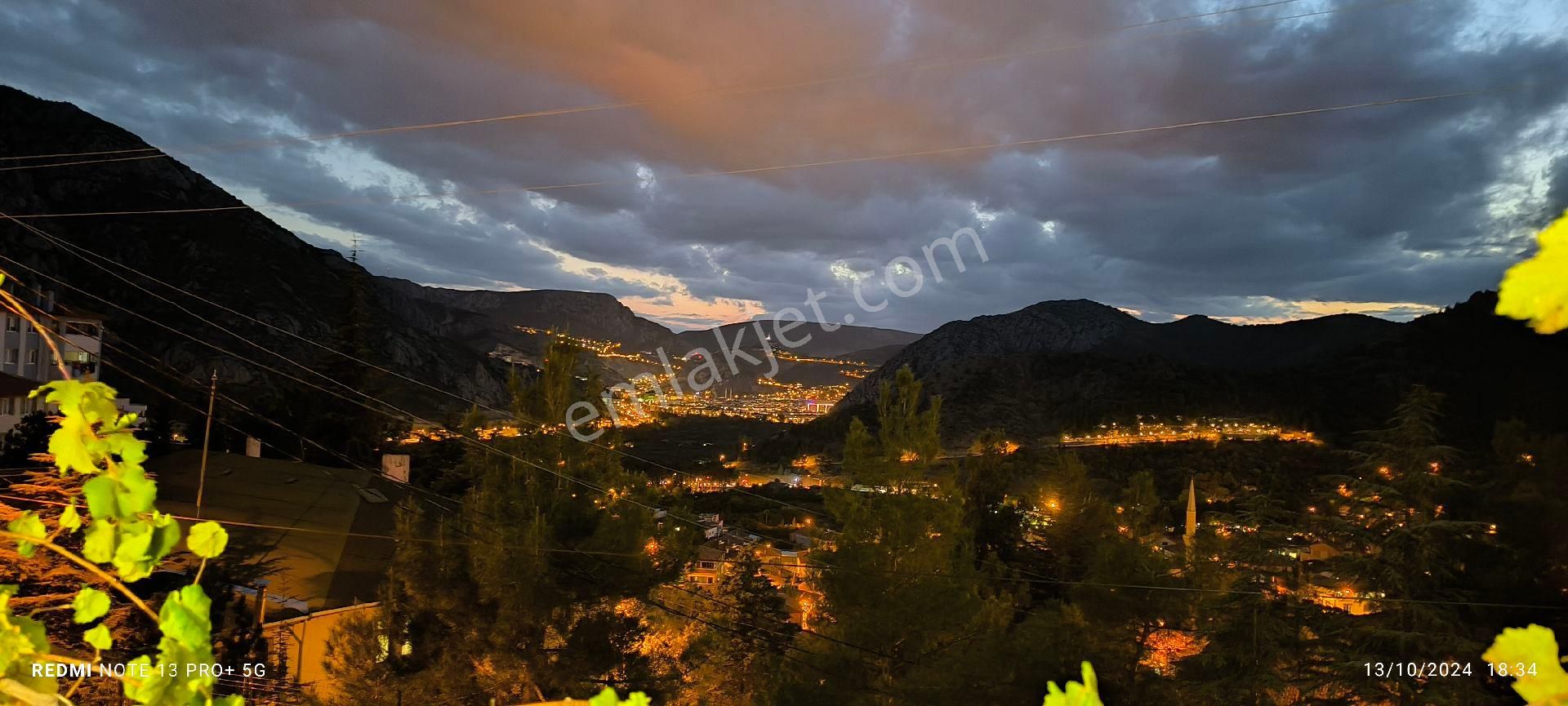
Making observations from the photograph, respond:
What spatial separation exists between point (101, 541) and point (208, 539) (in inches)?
9.9

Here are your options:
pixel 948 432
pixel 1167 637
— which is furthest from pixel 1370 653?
pixel 948 432

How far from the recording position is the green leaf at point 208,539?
1347 mm

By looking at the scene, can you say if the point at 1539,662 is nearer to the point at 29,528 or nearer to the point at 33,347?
the point at 29,528

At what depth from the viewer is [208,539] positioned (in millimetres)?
1448

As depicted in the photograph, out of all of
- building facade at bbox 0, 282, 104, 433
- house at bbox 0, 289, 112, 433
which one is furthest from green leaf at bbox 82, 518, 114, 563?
house at bbox 0, 289, 112, 433

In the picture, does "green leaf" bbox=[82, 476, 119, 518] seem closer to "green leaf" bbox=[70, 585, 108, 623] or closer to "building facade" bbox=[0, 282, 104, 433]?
"green leaf" bbox=[70, 585, 108, 623]

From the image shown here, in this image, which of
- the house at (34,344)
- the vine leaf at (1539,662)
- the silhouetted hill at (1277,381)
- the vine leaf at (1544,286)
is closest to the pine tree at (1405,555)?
the vine leaf at (1539,662)

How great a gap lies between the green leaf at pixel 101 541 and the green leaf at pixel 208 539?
0.37 feet

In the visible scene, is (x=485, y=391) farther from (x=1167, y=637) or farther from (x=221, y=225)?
(x=1167, y=637)

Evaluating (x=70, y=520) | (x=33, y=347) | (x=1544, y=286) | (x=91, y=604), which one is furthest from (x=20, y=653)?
(x=33, y=347)

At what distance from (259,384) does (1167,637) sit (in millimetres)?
59404

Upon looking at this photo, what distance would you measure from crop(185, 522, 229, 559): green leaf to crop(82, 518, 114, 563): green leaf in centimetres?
11

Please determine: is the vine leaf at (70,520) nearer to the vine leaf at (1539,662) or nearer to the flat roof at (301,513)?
the vine leaf at (1539,662)

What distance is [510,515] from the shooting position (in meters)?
12.1
